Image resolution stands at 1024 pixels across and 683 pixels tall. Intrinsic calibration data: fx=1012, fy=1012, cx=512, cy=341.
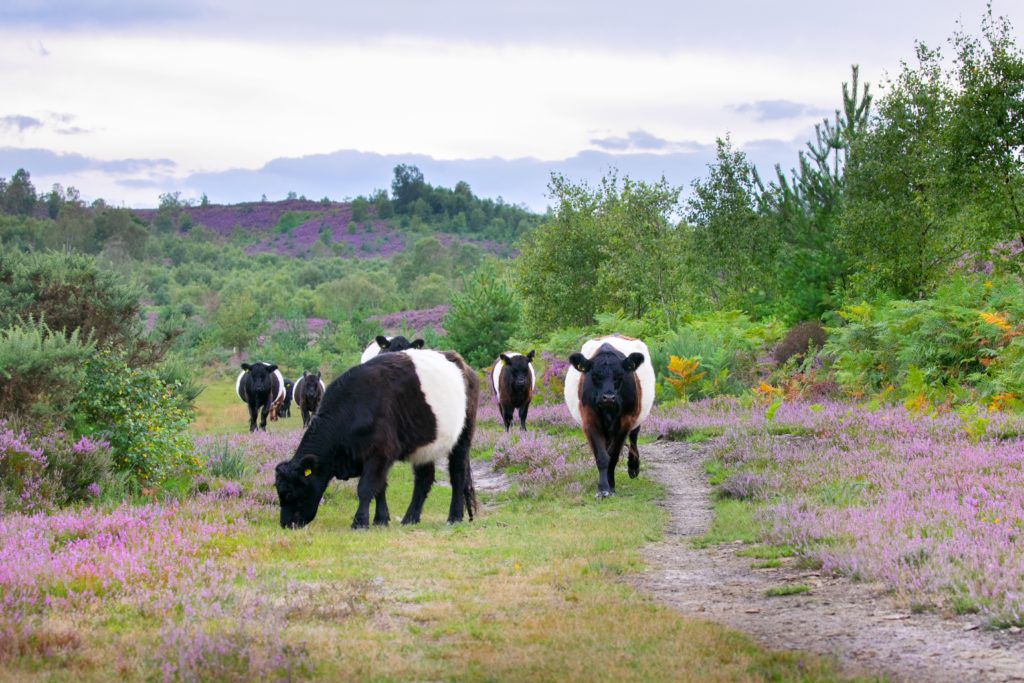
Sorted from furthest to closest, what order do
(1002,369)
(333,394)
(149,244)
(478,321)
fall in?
1. (149,244)
2. (478,321)
3. (1002,369)
4. (333,394)

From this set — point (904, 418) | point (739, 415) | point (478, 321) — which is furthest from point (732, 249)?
point (904, 418)

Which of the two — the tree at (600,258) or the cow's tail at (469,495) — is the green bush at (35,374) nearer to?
the cow's tail at (469,495)

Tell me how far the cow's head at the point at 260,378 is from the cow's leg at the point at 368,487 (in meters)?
19.3

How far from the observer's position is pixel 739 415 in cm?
2133

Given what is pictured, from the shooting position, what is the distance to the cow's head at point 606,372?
48.6ft

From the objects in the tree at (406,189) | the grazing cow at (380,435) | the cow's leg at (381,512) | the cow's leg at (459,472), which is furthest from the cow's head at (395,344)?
the tree at (406,189)

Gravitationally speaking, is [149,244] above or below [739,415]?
above

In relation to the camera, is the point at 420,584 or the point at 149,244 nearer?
the point at 420,584

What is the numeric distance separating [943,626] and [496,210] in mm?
130198

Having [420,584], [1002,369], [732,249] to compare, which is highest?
[732,249]

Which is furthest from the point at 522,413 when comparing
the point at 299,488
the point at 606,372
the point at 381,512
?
the point at 299,488

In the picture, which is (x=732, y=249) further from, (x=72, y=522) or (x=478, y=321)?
(x=72, y=522)

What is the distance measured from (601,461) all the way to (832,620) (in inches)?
295

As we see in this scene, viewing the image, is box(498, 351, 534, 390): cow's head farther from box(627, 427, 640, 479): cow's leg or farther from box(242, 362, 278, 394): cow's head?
box(242, 362, 278, 394): cow's head
